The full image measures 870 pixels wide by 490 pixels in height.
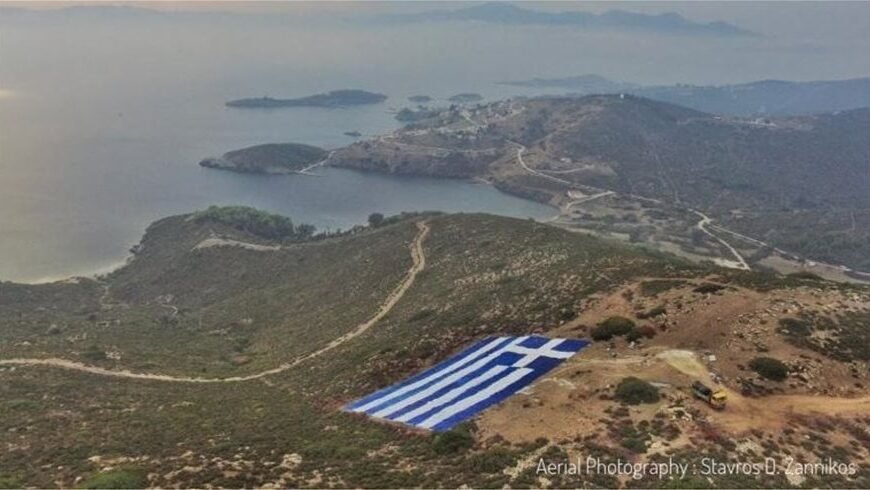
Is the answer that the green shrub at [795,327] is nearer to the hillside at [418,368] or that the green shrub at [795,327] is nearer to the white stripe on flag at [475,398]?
the hillside at [418,368]

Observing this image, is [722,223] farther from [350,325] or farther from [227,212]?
[350,325]

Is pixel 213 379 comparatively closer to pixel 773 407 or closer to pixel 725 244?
pixel 773 407

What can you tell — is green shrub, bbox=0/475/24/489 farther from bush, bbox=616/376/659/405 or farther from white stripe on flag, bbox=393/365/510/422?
bush, bbox=616/376/659/405

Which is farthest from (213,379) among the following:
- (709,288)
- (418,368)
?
(709,288)

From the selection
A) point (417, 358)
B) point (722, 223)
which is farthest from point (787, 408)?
point (722, 223)

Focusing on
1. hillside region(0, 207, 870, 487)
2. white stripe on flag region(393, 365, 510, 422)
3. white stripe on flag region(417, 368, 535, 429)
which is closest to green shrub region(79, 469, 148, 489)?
hillside region(0, 207, 870, 487)

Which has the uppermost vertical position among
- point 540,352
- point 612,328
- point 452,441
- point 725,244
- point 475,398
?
point 612,328

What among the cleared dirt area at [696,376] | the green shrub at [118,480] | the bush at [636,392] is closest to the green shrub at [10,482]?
the green shrub at [118,480]
